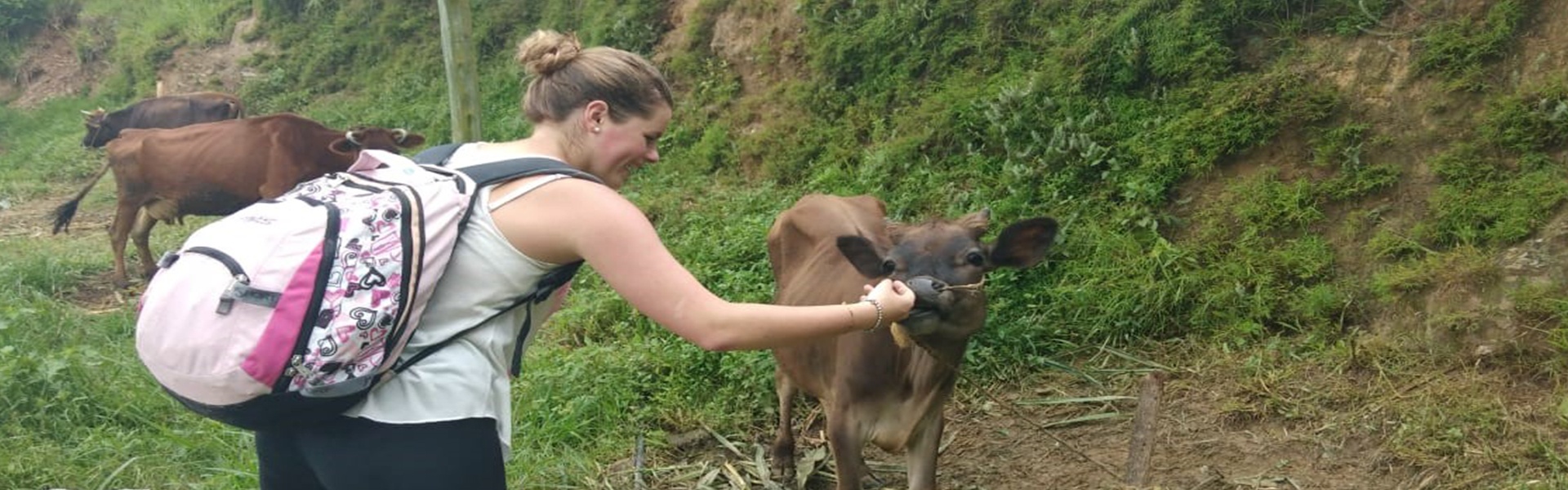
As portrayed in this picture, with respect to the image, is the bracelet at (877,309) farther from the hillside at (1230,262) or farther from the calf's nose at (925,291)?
the hillside at (1230,262)

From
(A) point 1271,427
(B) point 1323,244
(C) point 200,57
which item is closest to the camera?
(A) point 1271,427

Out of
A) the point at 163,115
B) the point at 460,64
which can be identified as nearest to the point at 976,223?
the point at 460,64

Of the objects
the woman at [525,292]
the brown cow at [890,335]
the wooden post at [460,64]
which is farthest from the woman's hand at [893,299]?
the wooden post at [460,64]

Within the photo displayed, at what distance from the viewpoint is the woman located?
109 inches

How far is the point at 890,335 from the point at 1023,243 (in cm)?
70

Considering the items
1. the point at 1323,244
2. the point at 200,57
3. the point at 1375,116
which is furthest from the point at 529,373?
the point at 200,57

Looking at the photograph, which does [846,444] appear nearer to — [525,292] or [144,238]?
[525,292]

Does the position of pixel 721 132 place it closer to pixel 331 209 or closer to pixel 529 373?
pixel 529 373

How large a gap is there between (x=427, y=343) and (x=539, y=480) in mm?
3109

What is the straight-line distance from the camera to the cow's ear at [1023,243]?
4.69 meters

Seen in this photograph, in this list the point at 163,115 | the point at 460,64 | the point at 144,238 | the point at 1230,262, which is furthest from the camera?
the point at 163,115

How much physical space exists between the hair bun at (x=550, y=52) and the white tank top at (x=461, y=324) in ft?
1.22

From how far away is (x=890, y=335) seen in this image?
204 inches

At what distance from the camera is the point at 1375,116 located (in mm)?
6801
